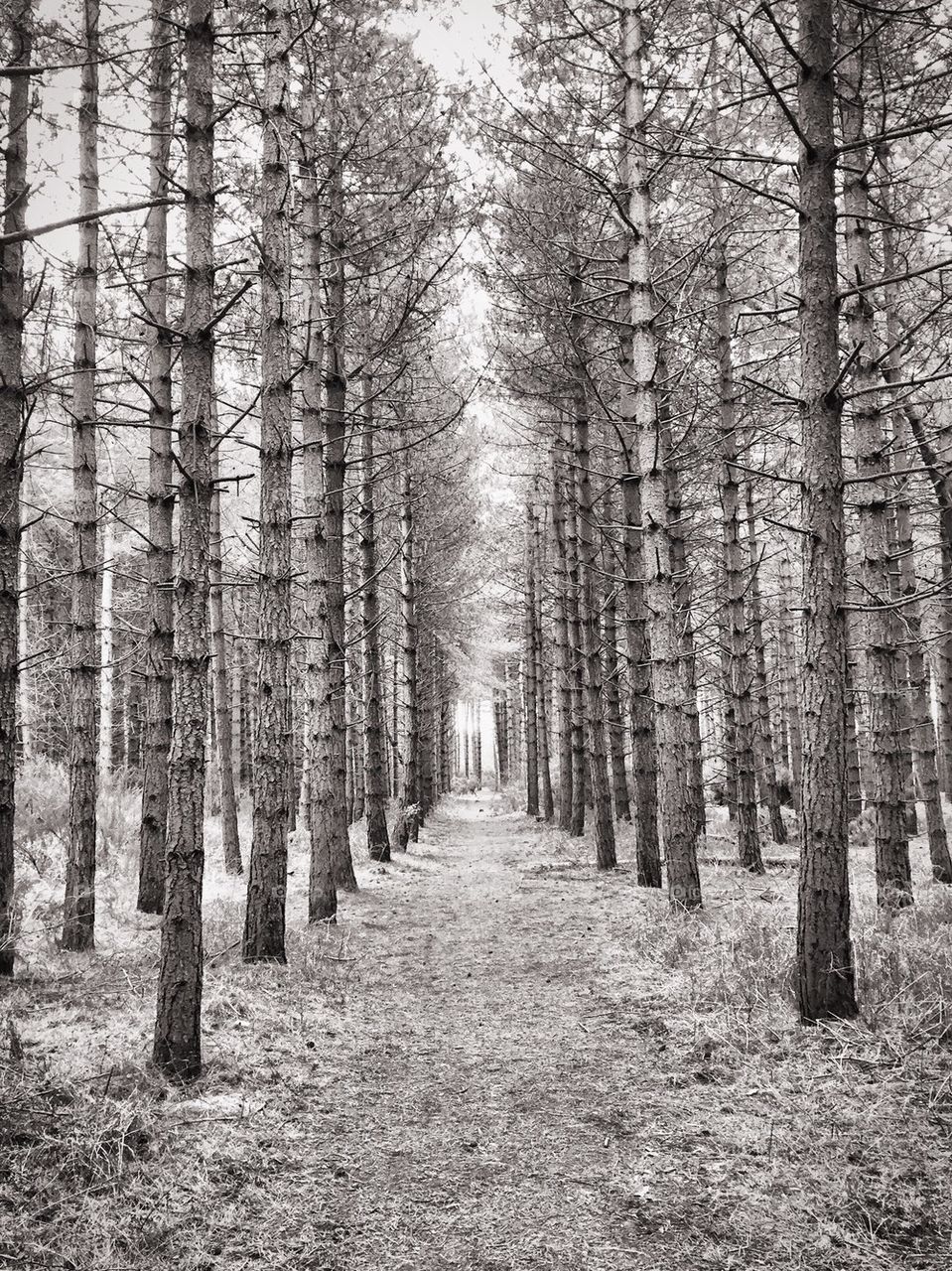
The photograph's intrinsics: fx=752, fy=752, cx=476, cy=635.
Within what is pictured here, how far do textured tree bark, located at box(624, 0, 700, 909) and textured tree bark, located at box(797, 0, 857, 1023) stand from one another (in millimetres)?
3287

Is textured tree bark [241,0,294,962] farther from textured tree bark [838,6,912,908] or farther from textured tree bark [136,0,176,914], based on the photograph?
textured tree bark [838,6,912,908]

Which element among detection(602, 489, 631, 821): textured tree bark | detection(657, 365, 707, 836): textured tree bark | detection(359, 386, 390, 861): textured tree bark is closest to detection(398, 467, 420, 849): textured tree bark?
detection(359, 386, 390, 861): textured tree bark

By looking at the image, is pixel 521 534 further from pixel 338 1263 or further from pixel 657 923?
pixel 338 1263

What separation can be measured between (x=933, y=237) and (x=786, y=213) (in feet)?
13.7

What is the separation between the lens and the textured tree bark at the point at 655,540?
8195 mm

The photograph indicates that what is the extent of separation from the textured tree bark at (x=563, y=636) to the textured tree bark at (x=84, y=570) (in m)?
9.49

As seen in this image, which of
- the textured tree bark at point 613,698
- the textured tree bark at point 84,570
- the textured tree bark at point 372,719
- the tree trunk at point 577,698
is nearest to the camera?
the textured tree bark at point 84,570

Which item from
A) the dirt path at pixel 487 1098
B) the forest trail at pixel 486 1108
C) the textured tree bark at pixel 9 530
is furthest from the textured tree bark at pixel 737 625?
the textured tree bark at pixel 9 530

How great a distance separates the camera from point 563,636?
17.5 meters

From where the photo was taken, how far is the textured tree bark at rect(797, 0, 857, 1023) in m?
4.73

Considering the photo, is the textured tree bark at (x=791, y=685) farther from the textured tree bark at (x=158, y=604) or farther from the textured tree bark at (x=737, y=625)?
the textured tree bark at (x=158, y=604)

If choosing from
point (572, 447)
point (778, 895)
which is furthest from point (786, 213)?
point (778, 895)

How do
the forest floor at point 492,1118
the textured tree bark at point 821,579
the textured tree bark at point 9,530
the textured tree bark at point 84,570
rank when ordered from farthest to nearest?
the textured tree bark at point 84,570
the textured tree bark at point 9,530
the textured tree bark at point 821,579
the forest floor at point 492,1118

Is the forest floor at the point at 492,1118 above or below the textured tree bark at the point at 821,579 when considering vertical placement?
below
